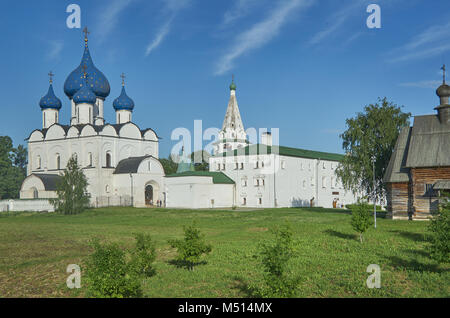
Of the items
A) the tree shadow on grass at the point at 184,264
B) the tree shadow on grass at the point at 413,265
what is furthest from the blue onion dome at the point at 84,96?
the tree shadow on grass at the point at 413,265

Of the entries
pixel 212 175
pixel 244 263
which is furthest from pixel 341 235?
pixel 212 175

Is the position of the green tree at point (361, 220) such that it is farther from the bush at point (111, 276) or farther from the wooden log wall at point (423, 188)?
the bush at point (111, 276)

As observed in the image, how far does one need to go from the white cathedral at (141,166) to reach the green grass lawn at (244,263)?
21026 mm

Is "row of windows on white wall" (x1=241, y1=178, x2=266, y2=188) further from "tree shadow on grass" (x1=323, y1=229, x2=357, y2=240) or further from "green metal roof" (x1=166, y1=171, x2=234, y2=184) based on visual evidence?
"tree shadow on grass" (x1=323, y1=229, x2=357, y2=240)

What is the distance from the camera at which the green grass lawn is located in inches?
439

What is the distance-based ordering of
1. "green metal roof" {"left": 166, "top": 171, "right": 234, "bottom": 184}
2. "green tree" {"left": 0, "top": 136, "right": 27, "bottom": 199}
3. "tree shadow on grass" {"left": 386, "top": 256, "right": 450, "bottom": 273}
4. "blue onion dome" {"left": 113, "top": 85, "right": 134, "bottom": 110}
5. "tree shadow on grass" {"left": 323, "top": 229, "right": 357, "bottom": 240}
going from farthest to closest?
1. "green tree" {"left": 0, "top": 136, "right": 27, "bottom": 199}
2. "blue onion dome" {"left": 113, "top": 85, "right": 134, "bottom": 110}
3. "green metal roof" {"left": 166, "top": 171, "right": 234, "bottom": 184}
4. "tree shadow on grass" {"left": 323, "top": 229, "right": 357, "bottom": 240}
5. "tree shadow on grass" {"left": 386, "top": 256, "right": 450, "bottom": 273}

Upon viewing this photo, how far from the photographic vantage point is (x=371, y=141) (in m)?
33.9

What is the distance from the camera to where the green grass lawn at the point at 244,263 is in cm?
1115

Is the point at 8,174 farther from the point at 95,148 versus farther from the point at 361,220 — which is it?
the point at 361,220

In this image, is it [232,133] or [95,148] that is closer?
[95,148]

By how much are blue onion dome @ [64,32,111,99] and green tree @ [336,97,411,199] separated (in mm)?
30788

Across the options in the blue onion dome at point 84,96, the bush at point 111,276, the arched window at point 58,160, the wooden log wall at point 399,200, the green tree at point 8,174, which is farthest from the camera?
the green tree at point 8,174

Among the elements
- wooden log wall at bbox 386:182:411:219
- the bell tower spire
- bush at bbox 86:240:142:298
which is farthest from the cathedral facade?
bush at bbox 86:240:142:298

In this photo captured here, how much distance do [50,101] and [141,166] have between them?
15940 millimetres
